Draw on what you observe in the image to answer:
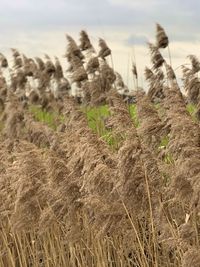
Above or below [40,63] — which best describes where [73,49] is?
above

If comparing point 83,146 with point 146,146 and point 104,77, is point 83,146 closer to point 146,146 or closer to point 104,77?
point 146,146

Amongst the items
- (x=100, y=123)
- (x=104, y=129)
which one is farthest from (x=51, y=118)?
(x=104, y=129)

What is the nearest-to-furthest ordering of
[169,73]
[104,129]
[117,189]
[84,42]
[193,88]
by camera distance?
[117,189], [193,88], [169,73], [104,129], [84,42]

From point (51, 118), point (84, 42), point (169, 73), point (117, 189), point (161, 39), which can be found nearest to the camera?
point (117, 189)

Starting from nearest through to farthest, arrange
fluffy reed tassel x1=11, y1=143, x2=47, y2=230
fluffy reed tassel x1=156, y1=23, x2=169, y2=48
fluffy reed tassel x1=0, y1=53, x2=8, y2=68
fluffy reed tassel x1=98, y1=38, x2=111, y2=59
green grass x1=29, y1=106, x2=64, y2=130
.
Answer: fluffy reed tassel x1=11, y1=143, x2=47, y2=230 → fluffy reed tassel x1=156, y1=23, x2=169, y2=48 → fluffy reed tassel x1=98, y1=38, x2=111, y2=59 → green grass x1=29, y1=106, x2=64, y2=130 → fluffy reed tassel x1=0, y1=53, x2=8, y2=68

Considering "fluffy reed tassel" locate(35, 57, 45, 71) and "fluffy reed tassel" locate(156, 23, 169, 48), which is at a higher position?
"fluffy reed tassel" locate(156, 23, 169, 48)

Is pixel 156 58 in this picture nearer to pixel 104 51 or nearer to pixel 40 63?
pixel 104 51

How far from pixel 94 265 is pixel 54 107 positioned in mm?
9673

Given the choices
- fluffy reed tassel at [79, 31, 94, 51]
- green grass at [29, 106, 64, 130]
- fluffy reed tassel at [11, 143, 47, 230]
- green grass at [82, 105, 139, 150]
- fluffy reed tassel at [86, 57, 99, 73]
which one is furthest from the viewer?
green grass at [29, 106, 64, 130]

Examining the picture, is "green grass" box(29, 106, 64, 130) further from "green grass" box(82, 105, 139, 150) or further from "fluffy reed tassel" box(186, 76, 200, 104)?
"fluffy reed tassel" box(186, 76, 200, 104)

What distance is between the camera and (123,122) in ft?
15.4

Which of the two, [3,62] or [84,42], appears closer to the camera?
[84,42]

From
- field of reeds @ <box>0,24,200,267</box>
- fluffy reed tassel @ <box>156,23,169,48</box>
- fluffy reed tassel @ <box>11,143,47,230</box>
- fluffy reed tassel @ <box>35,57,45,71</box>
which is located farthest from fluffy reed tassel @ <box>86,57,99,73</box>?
fluffy reed tassel @ <box>11,143,47,230</box>

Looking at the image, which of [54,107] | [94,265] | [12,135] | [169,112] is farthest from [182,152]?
[54,107]
